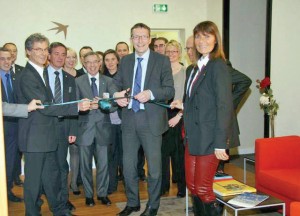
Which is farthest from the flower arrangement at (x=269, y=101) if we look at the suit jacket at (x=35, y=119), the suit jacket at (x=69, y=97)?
the suit jacket at (x=35, y=119)

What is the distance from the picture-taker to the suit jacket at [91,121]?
4.04 meters

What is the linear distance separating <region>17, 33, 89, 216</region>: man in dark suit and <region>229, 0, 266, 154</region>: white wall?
379 centimetres

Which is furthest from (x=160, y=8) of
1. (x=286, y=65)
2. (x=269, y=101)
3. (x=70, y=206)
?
(x=70, y=206)

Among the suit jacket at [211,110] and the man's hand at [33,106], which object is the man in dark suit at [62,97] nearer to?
the man's hand at [33,106]

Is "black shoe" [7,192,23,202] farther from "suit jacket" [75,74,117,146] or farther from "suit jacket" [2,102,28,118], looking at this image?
"suit jacket" [2,102,28,118]

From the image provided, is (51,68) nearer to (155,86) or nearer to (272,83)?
(155,86)

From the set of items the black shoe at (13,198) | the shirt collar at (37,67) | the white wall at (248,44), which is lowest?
the black shoe at (13,198)

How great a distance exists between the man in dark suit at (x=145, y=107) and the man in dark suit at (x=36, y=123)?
0.61 m

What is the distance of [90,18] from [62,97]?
8.67 feet

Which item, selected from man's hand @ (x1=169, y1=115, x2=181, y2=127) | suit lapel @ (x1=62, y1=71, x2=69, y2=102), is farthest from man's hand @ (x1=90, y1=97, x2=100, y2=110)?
man's hand @ (x1=169, y1=115, x2=181, y2=127)

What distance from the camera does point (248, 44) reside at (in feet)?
20.8

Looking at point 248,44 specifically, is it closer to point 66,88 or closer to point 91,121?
point 91,121

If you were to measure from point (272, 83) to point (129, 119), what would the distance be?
2438 mm

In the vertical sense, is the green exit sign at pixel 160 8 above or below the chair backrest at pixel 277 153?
above
